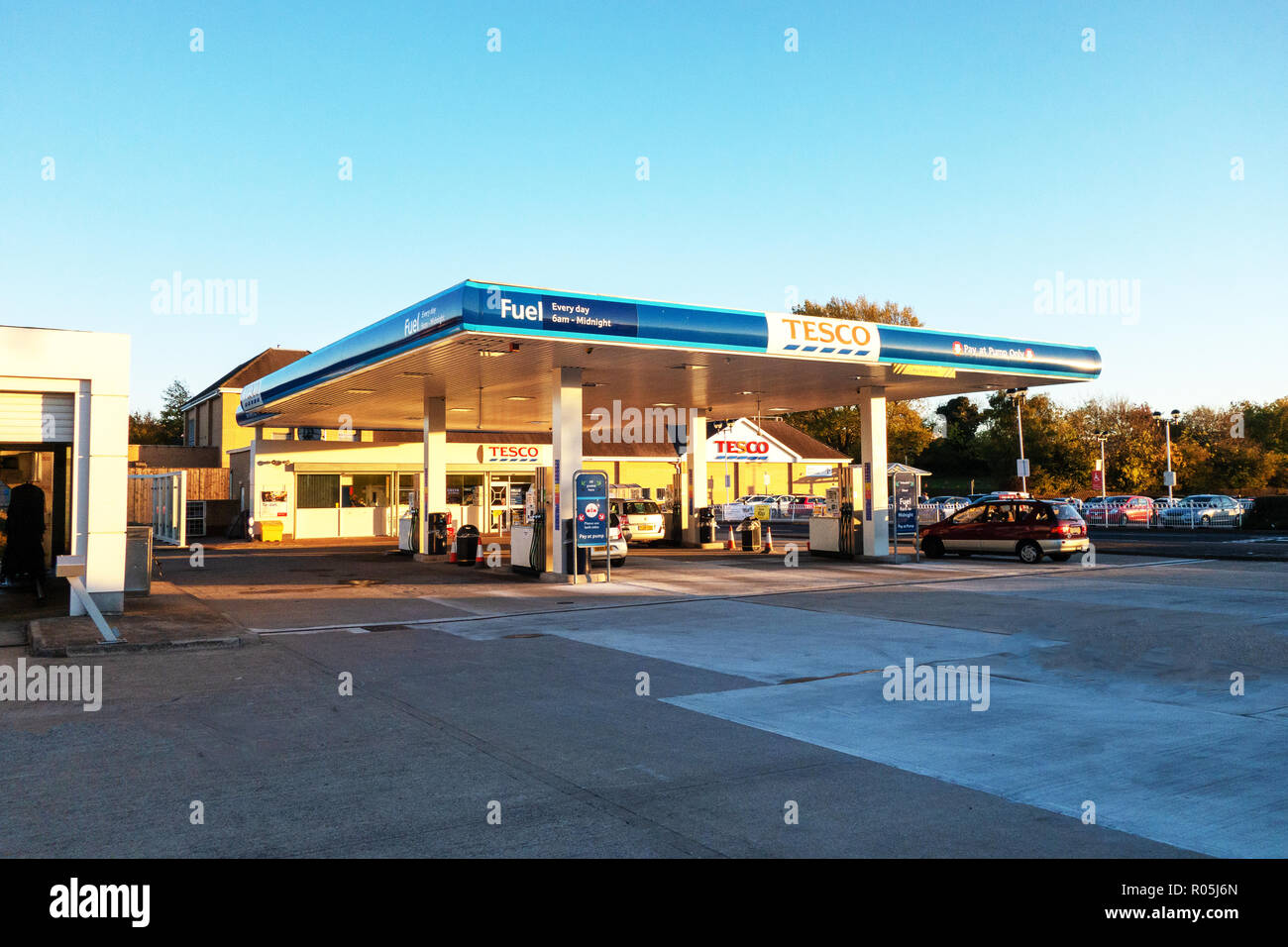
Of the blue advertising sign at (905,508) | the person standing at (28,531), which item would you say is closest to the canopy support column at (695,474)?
the blue advertising sign at (905,508)

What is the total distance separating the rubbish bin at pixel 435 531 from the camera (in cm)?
2583

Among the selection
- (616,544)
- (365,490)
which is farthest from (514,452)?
(616,544)

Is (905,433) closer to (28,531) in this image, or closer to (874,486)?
(874,486)

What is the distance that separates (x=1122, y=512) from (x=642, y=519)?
2464 centimetres

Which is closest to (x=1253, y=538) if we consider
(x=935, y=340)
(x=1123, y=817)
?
(x=935, y=340)

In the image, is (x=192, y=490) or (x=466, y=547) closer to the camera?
(x=466, y=547)

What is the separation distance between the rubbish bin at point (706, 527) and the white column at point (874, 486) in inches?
262

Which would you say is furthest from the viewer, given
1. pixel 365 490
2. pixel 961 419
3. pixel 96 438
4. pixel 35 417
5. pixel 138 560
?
pixel 961 419

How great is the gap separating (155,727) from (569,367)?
40.8 ft

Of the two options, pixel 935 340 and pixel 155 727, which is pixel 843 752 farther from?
pixel 935 340

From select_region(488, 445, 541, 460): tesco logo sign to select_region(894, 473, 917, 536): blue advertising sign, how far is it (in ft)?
59.8

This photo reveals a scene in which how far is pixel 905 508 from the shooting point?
2442 centimetres

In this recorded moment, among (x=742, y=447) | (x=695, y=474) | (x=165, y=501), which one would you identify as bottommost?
(x=165, y=501)

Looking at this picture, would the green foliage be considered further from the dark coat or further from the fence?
the dark coat
